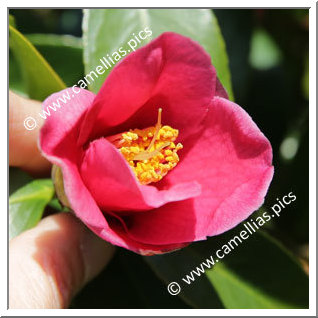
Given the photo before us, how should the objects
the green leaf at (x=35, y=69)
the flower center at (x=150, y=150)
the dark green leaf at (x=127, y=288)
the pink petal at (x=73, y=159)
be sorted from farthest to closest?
the dark green leaf at (x=127, y=288) < the green leaf at (x=35, y=69) < the flower center at (x=150, y=150) < the pink petal at (x=73, y=159)

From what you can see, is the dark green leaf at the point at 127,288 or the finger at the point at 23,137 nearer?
the finger at the point at 23,137

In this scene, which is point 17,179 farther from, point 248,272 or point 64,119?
point 248,272

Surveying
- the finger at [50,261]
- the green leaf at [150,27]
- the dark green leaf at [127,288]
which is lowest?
the dark green leaf at [127,288]

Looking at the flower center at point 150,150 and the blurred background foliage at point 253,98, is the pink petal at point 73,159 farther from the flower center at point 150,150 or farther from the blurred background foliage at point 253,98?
the blurred background foliage at point 253,98

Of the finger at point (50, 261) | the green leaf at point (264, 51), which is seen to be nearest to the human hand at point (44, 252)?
the finger at point (50, 261)

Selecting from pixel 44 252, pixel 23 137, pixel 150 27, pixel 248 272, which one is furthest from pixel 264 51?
pixel 44 252

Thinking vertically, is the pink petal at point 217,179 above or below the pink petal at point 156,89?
below

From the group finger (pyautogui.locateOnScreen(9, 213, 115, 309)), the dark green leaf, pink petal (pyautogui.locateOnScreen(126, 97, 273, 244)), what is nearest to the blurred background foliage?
the dark green leaf

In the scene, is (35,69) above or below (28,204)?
above
